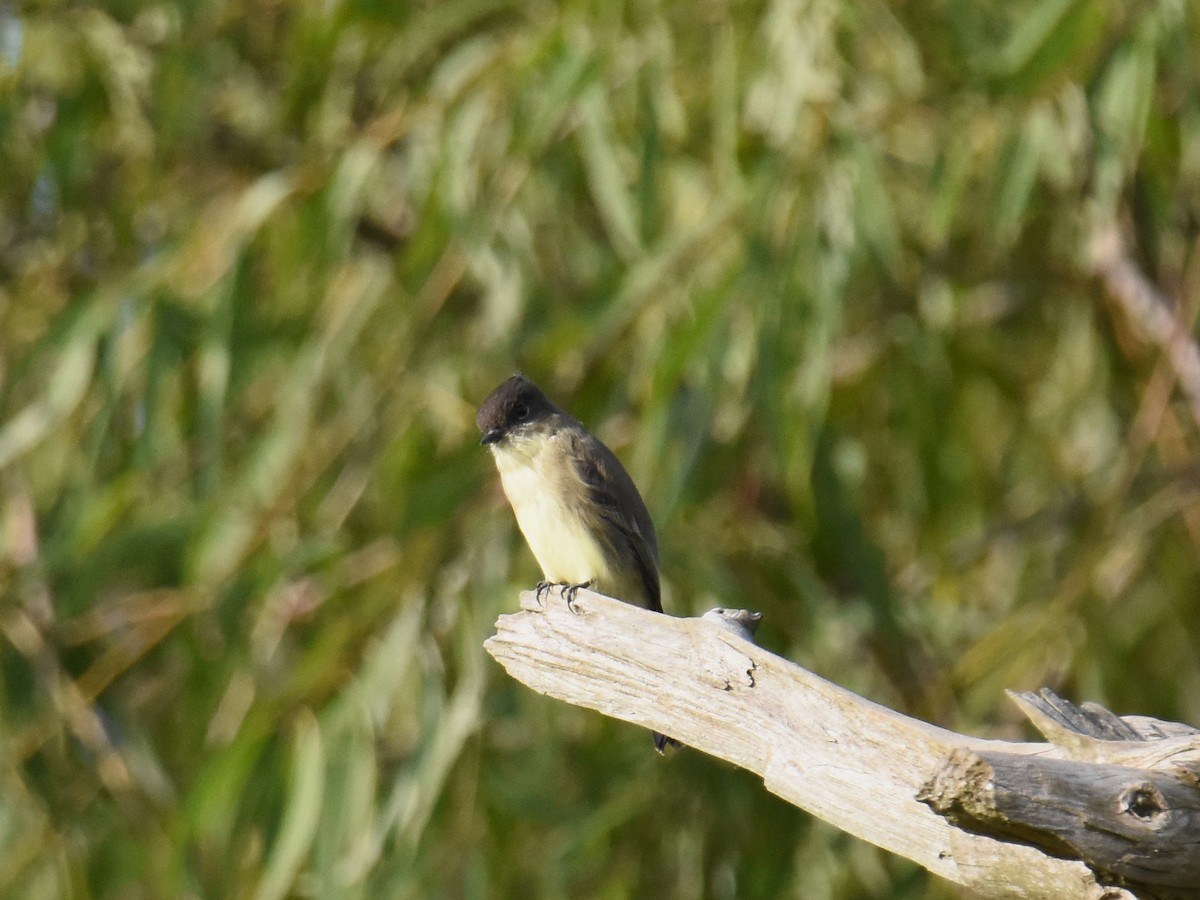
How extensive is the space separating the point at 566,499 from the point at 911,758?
1.85 metres

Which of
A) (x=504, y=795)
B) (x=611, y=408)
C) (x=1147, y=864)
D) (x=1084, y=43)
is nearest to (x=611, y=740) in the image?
(x=504, y=795)

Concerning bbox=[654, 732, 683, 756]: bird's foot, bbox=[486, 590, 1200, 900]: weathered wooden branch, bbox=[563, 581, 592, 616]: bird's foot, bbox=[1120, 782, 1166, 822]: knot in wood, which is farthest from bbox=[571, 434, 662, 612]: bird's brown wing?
bbox=[1120, 782, 1166, 822]: knot in wood

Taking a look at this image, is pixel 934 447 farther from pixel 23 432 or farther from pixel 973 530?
pixel 23 432

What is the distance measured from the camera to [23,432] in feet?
15.5

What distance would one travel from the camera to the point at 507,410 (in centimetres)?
418

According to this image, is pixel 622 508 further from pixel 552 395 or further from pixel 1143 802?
pixel 1143 802

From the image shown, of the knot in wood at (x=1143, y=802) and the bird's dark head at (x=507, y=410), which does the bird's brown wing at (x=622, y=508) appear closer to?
the bird's dark head at (x=507, y=410)

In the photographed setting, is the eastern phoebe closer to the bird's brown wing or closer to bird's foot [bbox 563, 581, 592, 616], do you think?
the bird's brown wing

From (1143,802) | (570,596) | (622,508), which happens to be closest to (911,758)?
(1143,802)

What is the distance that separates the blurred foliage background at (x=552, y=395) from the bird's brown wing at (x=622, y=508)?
0.07 meters

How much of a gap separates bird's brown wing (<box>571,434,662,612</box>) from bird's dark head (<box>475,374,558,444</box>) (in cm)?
18

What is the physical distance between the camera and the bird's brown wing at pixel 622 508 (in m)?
4.34

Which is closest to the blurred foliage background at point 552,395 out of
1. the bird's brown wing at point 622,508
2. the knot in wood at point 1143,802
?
the bird's brown wing at point 622,508

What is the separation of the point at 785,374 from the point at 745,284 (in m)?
0.22
